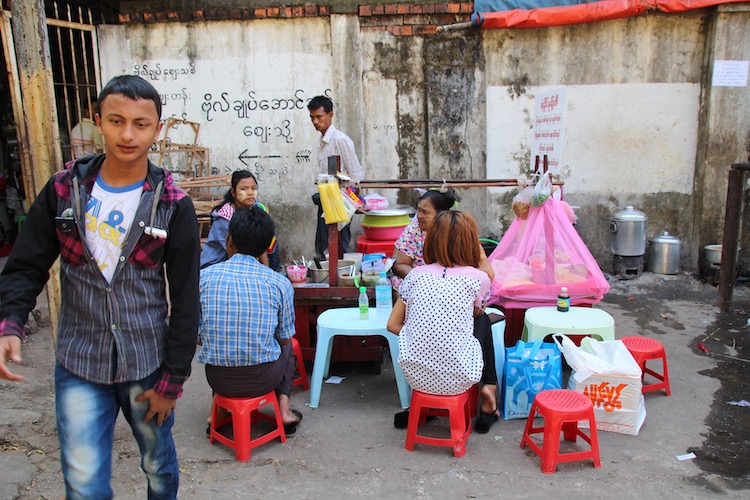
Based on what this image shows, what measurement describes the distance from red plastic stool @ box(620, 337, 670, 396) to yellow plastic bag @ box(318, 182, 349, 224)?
208cm

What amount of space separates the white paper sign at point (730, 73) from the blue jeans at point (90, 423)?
6601 mm

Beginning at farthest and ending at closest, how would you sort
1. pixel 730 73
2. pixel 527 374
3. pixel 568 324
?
pixel 730 73
pixel 568 324
pixel 527 374

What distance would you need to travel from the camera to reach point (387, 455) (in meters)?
3.26

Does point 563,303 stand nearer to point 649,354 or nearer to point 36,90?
point 649,354

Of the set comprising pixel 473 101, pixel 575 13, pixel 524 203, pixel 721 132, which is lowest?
pixel 524 203

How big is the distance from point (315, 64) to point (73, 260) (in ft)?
17.9

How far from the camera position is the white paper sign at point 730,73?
634 centimetres

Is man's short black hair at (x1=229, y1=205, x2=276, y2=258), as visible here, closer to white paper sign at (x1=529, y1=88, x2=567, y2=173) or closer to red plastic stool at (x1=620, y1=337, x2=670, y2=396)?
white paper sign at (x1=529, y1=88, x2=567, y2=173)

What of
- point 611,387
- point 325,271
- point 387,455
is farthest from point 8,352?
point 611,387

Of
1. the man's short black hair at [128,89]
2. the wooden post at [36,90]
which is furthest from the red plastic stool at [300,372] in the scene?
the man's short black hair at [128,89]

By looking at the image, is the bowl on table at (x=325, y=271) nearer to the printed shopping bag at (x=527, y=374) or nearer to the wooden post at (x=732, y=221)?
the printed shopping bag at (x=527, y=374)

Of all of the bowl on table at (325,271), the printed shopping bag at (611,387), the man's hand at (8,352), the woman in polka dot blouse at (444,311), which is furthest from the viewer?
the bowl on table at (325,271)

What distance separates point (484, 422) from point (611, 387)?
2.44 ft

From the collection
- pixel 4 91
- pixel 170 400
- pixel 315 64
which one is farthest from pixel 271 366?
pixel 4 91
